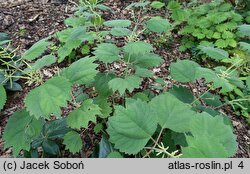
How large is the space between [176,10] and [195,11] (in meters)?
0.33

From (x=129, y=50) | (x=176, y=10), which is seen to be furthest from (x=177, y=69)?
(x=176, y=10)

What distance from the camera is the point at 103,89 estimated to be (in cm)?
226

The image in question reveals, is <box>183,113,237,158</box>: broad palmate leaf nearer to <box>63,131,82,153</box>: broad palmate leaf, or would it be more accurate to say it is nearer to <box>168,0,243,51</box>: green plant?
<box>63,131,82,153</box>: broad palmate leaf

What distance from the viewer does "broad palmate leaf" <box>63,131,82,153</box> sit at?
2104 millimetres

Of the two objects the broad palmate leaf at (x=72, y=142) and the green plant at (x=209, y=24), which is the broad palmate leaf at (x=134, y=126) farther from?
the green plant at (x=209, y=24)

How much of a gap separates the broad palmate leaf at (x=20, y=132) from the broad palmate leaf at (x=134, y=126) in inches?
25.2

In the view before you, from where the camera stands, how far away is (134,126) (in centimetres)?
139

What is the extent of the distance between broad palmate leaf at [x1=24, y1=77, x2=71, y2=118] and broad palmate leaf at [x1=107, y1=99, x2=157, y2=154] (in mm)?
331

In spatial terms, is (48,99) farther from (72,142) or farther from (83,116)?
(72,142)

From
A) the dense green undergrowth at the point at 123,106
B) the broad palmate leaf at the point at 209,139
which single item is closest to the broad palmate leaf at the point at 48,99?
the dense green undergrowth at the point at 123,106

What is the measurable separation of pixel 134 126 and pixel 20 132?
2.64ft

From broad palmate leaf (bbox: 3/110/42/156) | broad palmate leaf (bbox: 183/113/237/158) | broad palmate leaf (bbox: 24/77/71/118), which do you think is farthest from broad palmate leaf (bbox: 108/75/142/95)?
broad palmate leaf (bbox: 183/113/237/158)

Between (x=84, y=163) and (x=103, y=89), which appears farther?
(x=103, y=89)

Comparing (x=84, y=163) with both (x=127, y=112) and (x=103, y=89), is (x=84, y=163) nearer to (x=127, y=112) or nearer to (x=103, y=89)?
(x=127, y=112)
